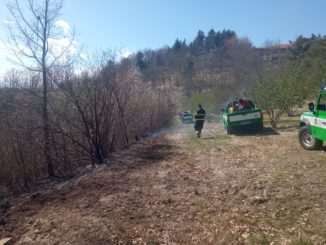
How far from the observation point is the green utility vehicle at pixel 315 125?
10.4 metres

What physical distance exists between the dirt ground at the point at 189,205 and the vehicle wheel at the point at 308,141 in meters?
0.34

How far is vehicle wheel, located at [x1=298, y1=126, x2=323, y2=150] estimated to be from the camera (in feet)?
36.9

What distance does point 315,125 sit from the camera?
430 inches

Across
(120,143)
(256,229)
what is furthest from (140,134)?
(256,229)

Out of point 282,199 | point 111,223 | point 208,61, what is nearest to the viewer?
point 111,223

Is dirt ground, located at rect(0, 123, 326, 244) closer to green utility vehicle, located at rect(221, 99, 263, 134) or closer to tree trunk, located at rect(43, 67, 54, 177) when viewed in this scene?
tree trunk, located at rect(43, 67, 54, 177)

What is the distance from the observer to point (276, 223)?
19.1 ft

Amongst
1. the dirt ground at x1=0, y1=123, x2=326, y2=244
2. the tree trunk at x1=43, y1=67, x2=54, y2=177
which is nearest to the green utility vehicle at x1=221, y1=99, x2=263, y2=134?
the dirt ground at x1=0, y1=123, x2=326, y2=244

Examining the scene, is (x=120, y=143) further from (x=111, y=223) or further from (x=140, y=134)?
(x=111, y=223)

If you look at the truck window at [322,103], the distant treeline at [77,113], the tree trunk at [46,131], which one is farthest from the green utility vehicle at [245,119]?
the tree trunk at [46,131]

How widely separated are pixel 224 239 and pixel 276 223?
986 mm

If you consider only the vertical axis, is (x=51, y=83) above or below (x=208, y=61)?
below

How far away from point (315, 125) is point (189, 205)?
19.5 feet

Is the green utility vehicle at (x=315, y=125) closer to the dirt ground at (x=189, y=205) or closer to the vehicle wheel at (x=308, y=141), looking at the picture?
the vehicle wheel at (x=308, y=141)
